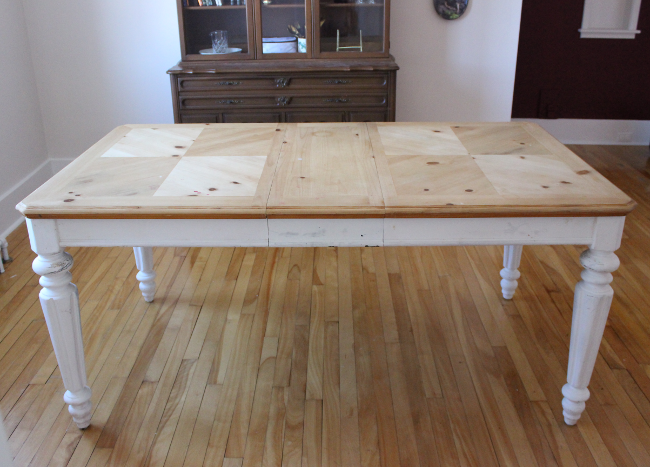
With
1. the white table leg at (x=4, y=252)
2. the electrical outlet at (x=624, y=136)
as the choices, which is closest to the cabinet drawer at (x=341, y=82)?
the white table leg at (x=4, y=252)

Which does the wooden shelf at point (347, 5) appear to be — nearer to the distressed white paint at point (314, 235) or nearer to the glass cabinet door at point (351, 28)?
the glass cabinet door at point (351, 28)

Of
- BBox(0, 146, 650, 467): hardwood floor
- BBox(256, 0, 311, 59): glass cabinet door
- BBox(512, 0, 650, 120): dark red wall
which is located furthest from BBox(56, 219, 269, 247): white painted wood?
BBox(512, 0, 650, 120): dark red wall

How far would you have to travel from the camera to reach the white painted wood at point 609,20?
4469mm

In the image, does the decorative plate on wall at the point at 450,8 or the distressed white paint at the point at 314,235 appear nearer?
the distressed white paint at the point at 314,235

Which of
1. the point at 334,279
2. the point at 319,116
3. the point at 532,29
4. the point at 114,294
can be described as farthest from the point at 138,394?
the point at 532,29

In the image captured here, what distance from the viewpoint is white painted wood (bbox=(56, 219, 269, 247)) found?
1.65 metres

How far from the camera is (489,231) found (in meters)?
1.67

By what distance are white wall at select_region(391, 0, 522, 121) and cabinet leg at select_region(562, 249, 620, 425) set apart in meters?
2.55

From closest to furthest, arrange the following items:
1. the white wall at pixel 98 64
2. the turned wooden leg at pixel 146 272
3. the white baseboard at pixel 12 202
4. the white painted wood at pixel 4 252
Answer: the turned wooden leg at pixel 146 272
the white painted wood at pixel 4 252
the white baseboard at pixel 12 202
the white wall at pixel 98 64

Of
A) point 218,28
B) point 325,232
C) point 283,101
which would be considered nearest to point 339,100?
point 283,101

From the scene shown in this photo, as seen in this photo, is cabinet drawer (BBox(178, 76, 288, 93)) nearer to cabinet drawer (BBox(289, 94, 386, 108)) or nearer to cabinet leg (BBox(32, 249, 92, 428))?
cabinet drawer (BBox(289, 94, 386, 108))

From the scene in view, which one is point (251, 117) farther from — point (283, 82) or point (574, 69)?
point (574, 69)

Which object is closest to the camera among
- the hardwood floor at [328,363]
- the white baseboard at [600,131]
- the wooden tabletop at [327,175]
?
the wooden tabletop at [327,175]

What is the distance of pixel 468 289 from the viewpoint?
2682mm
